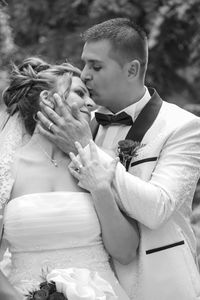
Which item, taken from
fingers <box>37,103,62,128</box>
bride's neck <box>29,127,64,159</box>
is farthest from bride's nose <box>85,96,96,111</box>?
bride's neck <box>29,127,64,159</box>

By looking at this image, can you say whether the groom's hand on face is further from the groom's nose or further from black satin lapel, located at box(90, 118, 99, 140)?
black satin lapel, located at box(90, 118, 99, 140)

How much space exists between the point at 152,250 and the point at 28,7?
23.1 feet

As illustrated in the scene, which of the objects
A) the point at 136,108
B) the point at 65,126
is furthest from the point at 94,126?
the point at 65,126

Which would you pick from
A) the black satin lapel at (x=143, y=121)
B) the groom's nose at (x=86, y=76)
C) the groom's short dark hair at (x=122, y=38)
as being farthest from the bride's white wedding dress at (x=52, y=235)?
the groom's short dark hair at (x=122, y=38)

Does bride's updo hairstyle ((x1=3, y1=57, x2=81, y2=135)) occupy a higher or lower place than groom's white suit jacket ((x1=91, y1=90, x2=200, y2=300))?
higher

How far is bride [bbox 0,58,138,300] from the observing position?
4.45m

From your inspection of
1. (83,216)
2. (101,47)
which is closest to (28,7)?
(101,47)

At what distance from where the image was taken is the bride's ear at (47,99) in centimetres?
466

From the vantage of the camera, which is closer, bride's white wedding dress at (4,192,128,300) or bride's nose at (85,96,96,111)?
bride's white wedding dress at (4,192,128,300)

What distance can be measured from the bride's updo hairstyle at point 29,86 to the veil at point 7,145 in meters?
0.05

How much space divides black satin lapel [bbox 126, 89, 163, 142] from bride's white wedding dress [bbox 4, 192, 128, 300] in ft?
1.80

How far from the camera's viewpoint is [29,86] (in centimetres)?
476

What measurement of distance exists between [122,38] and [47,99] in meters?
0.71

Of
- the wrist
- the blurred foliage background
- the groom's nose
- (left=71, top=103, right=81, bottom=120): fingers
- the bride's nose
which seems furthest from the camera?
the blurred foliage background
